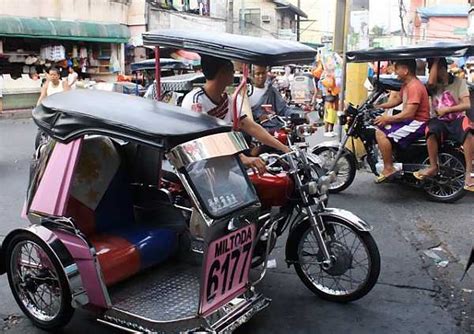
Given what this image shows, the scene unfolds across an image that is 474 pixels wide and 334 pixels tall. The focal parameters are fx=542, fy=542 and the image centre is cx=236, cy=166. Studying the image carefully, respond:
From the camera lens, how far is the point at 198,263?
4.20m

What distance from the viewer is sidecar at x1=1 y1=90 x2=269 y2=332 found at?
3.22 metres

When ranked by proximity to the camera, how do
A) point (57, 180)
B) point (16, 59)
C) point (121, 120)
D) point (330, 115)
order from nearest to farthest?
point (121, 120), point (57, 180), point (330, 115), point (16, 59)

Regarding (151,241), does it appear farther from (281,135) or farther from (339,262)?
(281,135)

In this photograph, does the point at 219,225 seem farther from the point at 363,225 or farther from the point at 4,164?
the point at 4,164

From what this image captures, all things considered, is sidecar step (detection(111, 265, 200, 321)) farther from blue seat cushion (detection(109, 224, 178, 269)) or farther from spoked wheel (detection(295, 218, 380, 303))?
spoked wheel (detection(295, 218, 380, 303))

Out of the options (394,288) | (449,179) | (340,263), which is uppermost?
(449,179)

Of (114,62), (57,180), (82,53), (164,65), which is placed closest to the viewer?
(57,180)

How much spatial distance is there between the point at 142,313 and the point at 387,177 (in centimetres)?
457

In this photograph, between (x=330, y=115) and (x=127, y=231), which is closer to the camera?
(x=127, y=231)

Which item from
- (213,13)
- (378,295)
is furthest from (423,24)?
(378,295)

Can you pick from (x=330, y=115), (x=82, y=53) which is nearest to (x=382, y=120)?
(x=330, y=115)

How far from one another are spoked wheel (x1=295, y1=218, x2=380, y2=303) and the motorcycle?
2569 millimetres

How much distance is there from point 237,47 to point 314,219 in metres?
1.37

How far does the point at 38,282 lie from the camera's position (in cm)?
377
